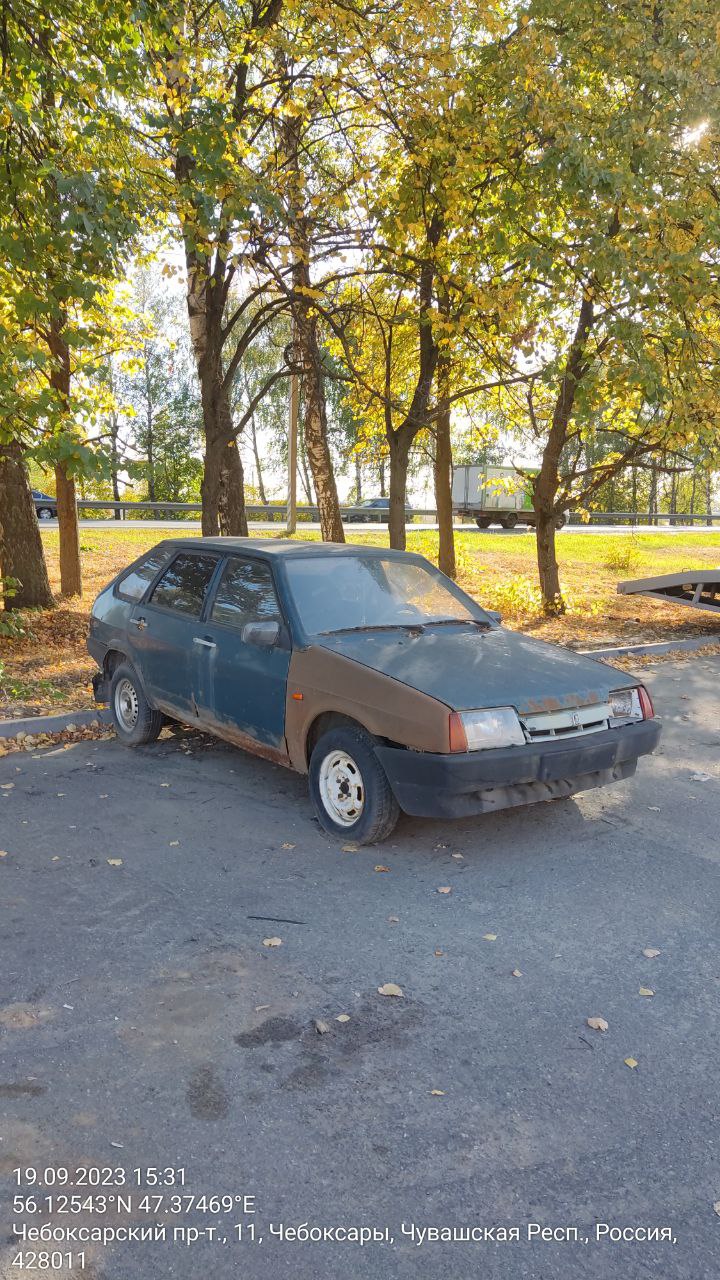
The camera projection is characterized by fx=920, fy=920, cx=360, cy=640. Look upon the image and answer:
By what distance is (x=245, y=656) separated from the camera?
5.45m

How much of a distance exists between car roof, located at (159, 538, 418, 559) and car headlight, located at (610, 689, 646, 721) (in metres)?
1.75

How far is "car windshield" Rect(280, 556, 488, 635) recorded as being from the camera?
17.5 feet

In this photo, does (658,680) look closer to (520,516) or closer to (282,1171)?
(282,1171)

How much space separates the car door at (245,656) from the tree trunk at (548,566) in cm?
849

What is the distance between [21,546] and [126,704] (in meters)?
6.26

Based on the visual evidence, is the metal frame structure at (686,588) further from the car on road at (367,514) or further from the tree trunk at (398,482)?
the car on road at (367,514)

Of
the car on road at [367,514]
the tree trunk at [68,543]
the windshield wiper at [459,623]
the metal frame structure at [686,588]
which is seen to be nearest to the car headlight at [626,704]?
the windshield wiper at [459,623]

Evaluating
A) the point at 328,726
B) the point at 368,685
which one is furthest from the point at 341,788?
the point at 368,685

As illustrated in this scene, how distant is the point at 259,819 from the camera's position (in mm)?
5191

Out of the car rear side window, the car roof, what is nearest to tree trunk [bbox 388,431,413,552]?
the car rear side window

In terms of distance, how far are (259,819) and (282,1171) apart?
2786 millimetres

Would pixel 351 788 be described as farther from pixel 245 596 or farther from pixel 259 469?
pixel 259 469

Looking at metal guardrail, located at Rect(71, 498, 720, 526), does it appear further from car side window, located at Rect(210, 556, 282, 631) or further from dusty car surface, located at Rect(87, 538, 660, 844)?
car side window, located at Rect(210, 556, 282, 631)

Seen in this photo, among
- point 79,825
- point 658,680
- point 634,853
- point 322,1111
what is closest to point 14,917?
point 79,825
